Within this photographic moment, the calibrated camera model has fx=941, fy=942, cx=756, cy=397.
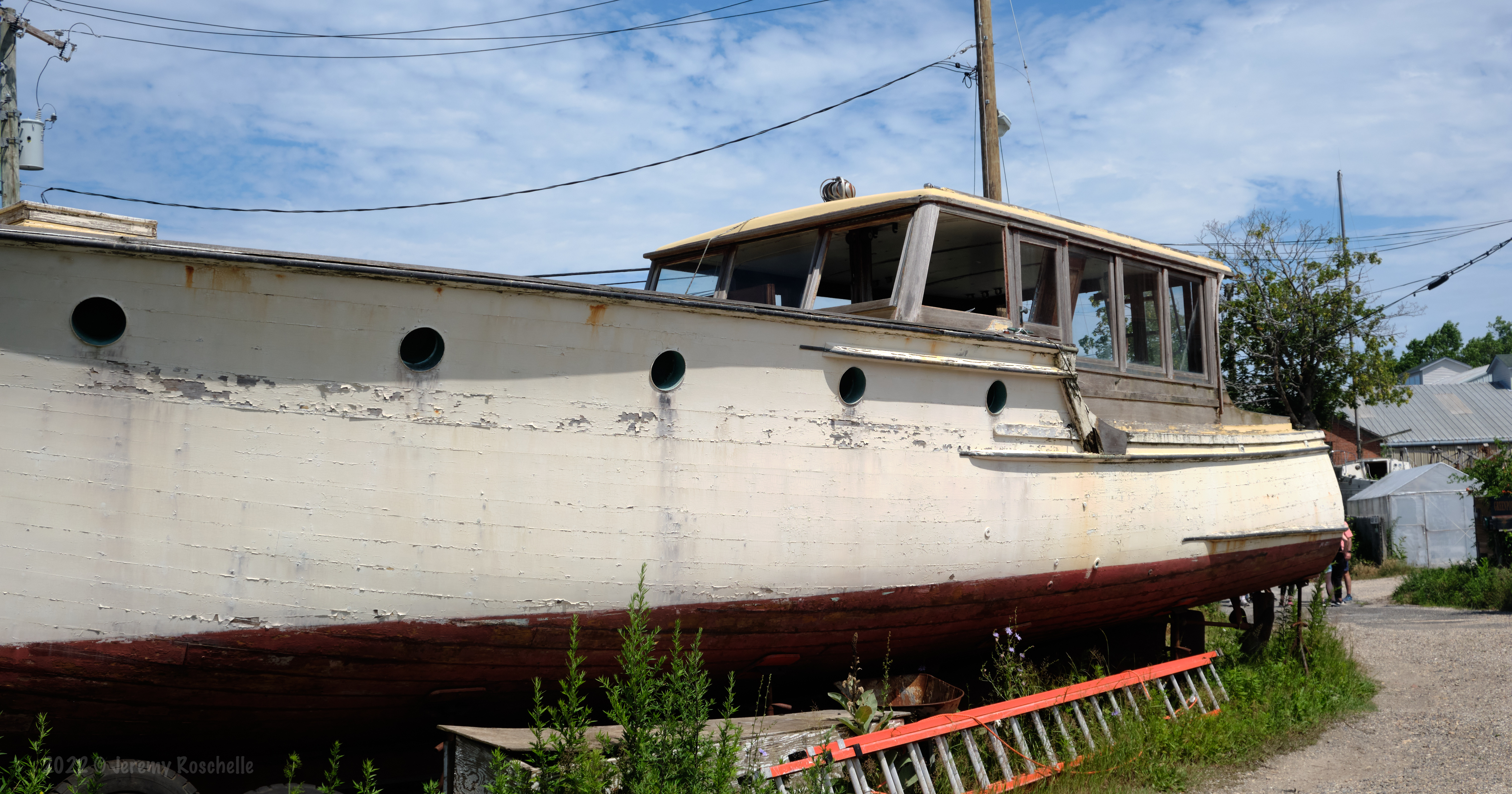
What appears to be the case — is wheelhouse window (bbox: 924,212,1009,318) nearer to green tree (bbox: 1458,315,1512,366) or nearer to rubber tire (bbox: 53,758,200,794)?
rubber tire (bbox: 53,758,200,794)

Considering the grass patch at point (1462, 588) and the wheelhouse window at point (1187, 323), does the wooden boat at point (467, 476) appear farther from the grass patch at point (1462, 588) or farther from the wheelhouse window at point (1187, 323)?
the grass patch at point (1462, 588)

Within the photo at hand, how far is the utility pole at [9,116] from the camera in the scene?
36.6 ft

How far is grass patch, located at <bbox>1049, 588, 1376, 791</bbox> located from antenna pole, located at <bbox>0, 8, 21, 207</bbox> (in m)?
13.0

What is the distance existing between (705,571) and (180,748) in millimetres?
2291

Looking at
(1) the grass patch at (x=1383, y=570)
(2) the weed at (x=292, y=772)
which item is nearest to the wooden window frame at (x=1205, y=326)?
(2) the weed at (x=292, y=772)

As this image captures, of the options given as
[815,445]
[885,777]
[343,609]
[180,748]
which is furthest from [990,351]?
[180,748]

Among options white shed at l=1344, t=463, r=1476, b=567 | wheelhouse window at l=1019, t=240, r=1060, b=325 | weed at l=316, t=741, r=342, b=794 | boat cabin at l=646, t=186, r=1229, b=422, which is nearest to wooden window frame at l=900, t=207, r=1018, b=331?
boat cabin at l=646, t=186, r=1229, b=422

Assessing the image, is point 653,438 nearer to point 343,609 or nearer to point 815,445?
point 815,445

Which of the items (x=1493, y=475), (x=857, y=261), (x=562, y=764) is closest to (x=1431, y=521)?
(x=1493, y=475)

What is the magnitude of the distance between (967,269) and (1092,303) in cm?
91

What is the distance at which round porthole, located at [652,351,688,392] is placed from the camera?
4.35 m

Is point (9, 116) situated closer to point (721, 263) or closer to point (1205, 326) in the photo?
point (721, 263)

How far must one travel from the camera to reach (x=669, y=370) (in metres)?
4.39

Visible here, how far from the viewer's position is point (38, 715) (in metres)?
3.54
